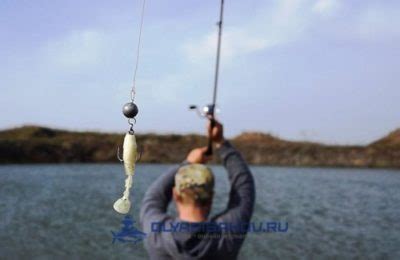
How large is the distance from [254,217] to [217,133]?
1685cm

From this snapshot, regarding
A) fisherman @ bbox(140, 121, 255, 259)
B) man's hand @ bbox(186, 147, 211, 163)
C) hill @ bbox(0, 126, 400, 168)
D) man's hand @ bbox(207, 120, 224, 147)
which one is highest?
man's hand @ bbox(207, 120, 224, 147)

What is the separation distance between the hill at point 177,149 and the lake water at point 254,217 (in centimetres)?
1424

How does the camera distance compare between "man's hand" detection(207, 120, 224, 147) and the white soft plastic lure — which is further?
the white soft plastic lure

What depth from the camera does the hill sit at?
48.1m

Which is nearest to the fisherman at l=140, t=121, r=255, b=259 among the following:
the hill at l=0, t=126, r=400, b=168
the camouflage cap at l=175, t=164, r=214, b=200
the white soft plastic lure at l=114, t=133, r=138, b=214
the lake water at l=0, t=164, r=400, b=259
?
the camouflage cap at l=175, t=164, r=214, b=200

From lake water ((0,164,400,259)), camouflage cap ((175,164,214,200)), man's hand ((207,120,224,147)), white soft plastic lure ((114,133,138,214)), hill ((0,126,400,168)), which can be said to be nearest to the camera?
camouflage cap ((175,164,214,200))

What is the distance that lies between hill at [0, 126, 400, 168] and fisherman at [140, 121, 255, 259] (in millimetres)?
44728

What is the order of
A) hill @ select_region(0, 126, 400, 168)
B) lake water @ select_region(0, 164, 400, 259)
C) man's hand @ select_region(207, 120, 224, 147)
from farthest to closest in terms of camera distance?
hill @ select_region(0, 126, 400, 168)
lake water @ select_region(0, 164, 400, 259)
man's hand @ select_region(207, 120, 224, 147)

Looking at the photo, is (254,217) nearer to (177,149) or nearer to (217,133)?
(217,133)

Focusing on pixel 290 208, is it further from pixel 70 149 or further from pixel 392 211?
pixel 70 149

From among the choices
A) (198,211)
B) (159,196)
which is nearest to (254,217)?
(159,196)

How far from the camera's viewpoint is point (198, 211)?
269cm

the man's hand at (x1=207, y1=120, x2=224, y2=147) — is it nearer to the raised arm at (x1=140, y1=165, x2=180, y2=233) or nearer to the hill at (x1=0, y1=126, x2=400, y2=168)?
the raised arm at (x1=140, y1=165, x2=180, y2=233)

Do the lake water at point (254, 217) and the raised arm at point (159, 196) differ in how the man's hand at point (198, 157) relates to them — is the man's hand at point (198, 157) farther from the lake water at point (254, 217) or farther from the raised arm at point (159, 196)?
the lake water at point (254, 217)
